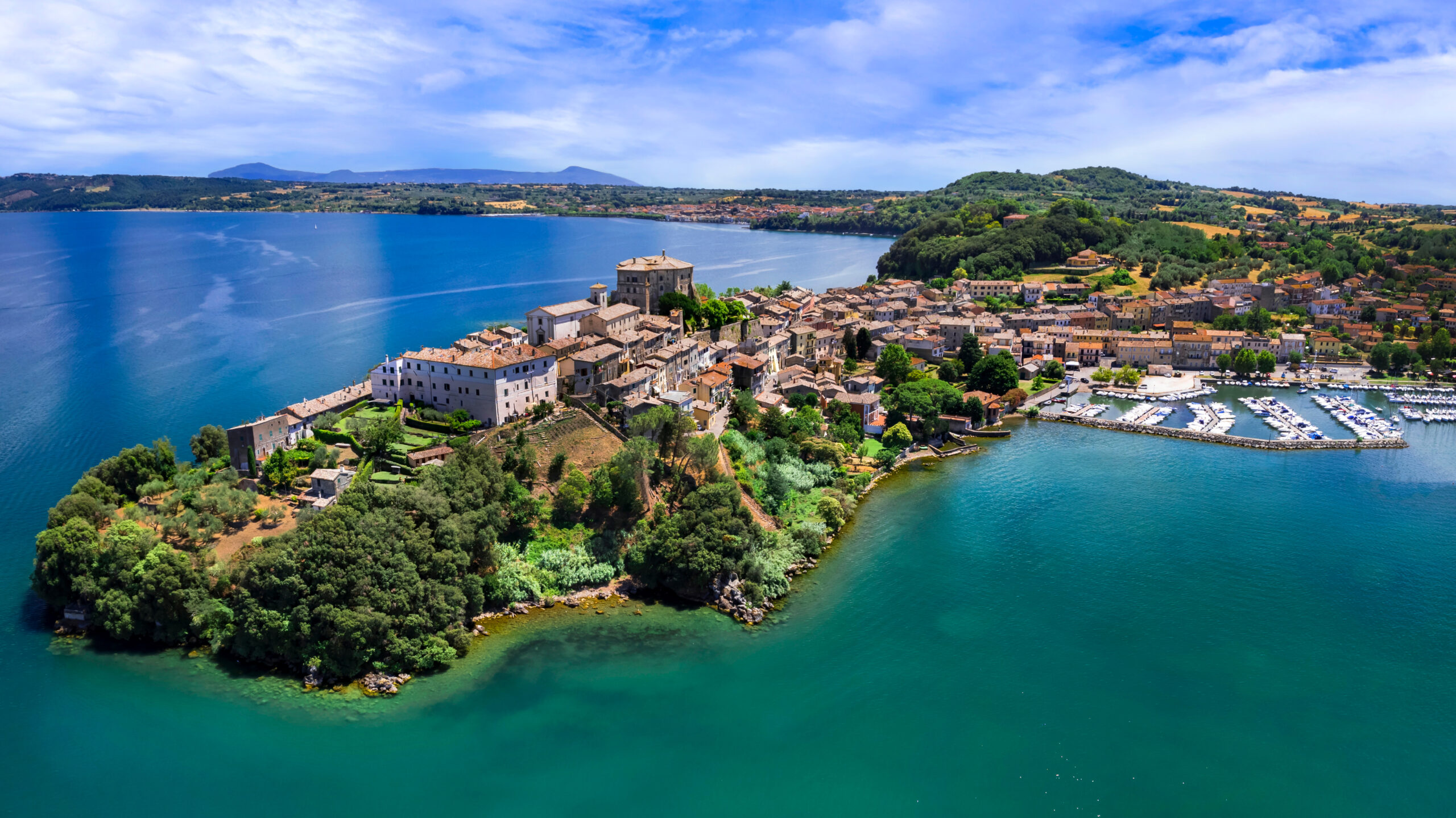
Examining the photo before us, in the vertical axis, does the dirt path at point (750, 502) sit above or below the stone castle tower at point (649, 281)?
below

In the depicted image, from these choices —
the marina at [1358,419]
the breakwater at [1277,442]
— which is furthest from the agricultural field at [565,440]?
the marina at [1358,419]

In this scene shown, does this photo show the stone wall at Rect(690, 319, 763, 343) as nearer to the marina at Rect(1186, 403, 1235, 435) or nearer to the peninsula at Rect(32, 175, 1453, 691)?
the peninsula at Rect(32, 175, 1453, 691)

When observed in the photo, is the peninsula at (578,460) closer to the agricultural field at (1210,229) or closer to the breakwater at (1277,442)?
the breakwater at (1277,442)

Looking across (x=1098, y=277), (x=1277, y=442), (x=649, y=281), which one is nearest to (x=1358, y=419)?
(x=1277, y=442)

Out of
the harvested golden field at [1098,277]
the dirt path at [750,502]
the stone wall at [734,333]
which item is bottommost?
the dirt path at [750,502]

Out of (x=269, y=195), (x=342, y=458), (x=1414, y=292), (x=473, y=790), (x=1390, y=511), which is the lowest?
(x=473, y=790)

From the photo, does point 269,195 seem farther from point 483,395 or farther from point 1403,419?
point 1403,419

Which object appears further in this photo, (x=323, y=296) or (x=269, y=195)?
(x=269, y=195)

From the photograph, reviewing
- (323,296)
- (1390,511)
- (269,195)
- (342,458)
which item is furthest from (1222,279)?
(269,195)

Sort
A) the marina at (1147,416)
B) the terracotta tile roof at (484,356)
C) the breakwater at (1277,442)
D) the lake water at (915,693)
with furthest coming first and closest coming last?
1. the marina at (1147,416)
2. the breakwater at (1277,442)
3. the terracotta tile roof at (484,356)
4. the lake water at (915,693)
